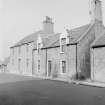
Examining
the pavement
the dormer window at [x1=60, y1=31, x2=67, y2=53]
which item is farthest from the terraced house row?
the pavement

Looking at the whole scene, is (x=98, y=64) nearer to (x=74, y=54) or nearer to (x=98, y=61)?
(x=98, y=61)

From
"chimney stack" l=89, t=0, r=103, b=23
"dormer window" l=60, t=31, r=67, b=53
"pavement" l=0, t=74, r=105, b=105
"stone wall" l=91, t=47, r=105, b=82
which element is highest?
"chimney stack" l=89, t=0, r=103, b=23

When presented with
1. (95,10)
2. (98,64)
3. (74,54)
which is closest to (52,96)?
(98,64)

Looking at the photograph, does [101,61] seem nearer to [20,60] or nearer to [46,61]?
[46,61]

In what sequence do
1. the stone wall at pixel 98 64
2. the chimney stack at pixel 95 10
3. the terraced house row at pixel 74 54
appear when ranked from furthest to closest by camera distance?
the chimney stack at pixel 95 10, the terraced house row at pixel 74 54, the stone wall at pixel 98 64

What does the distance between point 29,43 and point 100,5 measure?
58.9ft

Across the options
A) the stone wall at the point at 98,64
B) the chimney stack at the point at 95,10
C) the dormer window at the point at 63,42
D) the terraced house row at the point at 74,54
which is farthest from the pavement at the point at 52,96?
the chimney stack at the point at 95,10

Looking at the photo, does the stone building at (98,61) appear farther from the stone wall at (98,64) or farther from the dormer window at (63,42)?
the dormer window at (63,42)

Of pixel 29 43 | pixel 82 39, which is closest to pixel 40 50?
pixel 29 43

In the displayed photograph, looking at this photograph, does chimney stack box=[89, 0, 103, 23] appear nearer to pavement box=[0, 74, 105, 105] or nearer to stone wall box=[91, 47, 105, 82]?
stone wall box=[91, 47, 105, 82]

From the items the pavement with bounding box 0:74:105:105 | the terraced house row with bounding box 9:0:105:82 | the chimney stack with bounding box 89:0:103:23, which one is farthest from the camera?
the chimney stack with bounding box 89:0:103:23

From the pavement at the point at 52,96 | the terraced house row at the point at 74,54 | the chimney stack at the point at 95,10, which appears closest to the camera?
the pavement at the point at 52,96

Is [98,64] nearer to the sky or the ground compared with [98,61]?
nearer to the ground

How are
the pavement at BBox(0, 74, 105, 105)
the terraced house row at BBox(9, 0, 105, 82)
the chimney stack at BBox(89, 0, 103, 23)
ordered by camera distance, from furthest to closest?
1. the chimney stack at BBox(89, 0, 103, 23)
2. the terraced house row at BBox(9, 0, 105, 82)
3. the pavement at BBox(0, 74, 105, 105)
